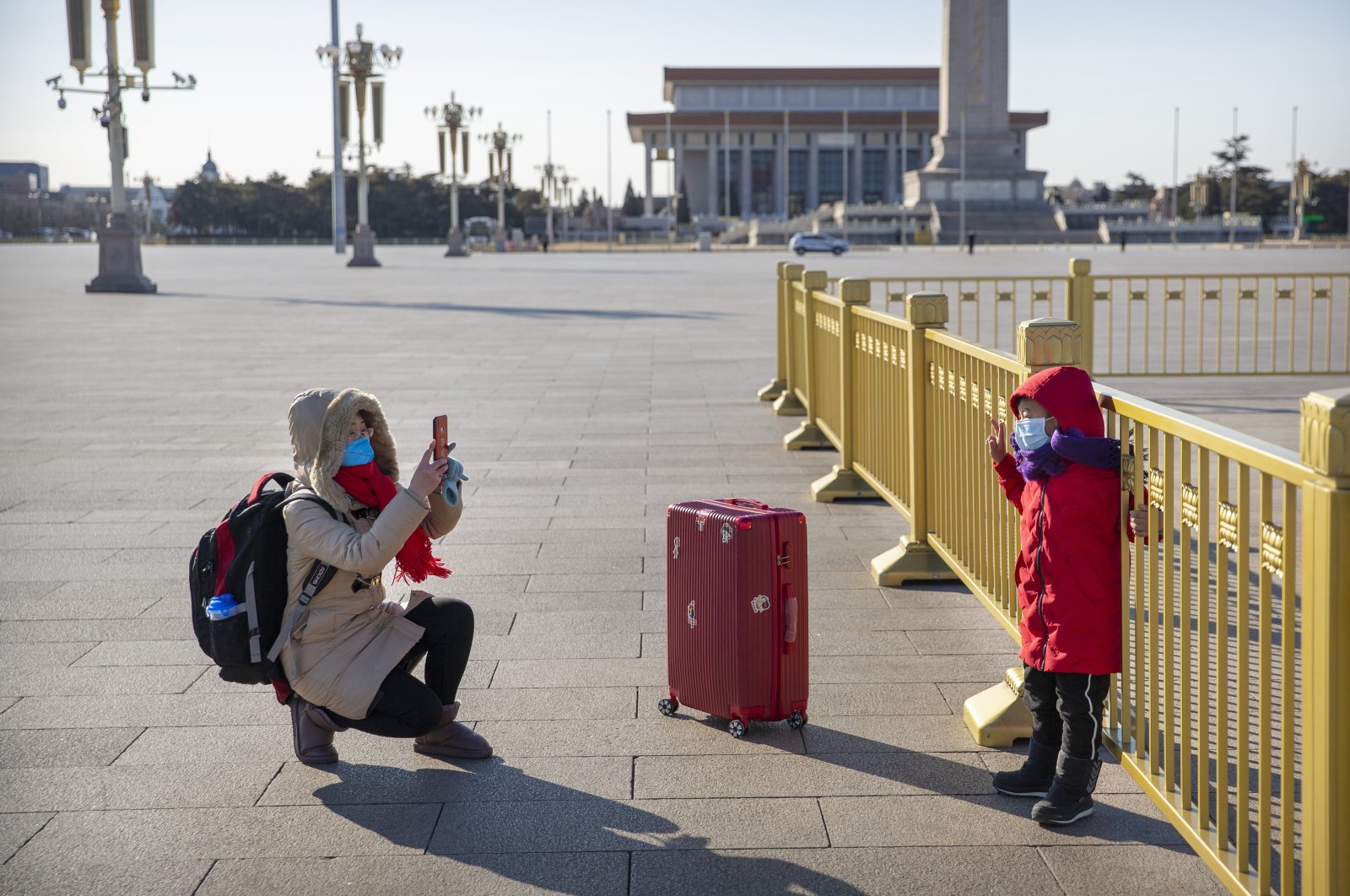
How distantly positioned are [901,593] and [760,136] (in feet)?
436

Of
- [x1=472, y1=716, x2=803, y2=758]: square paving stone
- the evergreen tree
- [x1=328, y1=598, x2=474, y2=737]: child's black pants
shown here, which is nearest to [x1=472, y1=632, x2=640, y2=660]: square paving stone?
[x1=472, y1=716, x2=803, y2=758]: square paving stone

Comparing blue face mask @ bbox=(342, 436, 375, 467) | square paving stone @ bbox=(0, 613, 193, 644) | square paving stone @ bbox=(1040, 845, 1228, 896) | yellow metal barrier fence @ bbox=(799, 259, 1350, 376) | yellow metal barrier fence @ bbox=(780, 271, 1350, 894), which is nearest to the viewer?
yellow metal barrier fence @ bbox=(780, 271, 1350, 894)

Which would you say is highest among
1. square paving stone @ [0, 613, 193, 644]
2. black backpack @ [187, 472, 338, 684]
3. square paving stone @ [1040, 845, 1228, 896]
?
black backpack @ [187, 472, 338, 684]

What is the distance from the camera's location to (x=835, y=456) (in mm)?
10039

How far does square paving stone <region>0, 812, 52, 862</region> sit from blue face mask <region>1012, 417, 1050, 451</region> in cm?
277

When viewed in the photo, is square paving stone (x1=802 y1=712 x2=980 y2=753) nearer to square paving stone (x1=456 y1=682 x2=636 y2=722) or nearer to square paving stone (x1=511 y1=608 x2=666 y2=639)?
square paving stone (x1=456 y1=682 x2=636 y2=722)

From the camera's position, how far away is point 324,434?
392 cm

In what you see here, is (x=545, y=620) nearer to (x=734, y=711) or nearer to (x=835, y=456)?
(x=734, y=711)

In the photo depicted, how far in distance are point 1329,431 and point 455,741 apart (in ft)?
9.09

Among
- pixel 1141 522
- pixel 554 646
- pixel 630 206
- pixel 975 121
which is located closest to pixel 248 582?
pixel 554 646

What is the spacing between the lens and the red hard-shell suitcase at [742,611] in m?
4.39

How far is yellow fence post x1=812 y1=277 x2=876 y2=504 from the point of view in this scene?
7.82m

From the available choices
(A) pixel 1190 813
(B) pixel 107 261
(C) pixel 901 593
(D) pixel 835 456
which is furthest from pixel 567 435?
(B) pixel 107 261

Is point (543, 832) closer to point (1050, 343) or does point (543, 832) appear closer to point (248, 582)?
point (248, 582)
